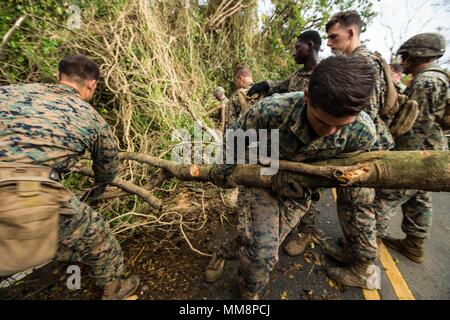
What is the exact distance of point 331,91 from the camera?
1044 millimetres

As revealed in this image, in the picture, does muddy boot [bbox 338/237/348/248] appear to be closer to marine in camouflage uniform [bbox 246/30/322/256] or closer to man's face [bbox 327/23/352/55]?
marine in camouflage uniform [bbox 246/30/322/256]

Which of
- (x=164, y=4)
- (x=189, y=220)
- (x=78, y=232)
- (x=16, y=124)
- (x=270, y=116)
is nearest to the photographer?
(x=16, y=124)

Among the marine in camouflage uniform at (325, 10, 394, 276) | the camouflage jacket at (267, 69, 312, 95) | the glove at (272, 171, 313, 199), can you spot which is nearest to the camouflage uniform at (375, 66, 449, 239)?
the marine in camouflage uniform at (325, 10, 394, 276)

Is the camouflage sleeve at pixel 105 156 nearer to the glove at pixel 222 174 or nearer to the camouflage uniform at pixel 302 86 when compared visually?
the glove at pixel 222 174

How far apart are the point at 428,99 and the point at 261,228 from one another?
1.91 meters

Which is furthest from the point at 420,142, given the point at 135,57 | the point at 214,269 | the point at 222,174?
the point at 135,57

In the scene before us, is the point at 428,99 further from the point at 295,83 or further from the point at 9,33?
the point at 9,33

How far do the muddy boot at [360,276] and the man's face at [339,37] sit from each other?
2031 mm

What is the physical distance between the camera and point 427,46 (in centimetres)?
200

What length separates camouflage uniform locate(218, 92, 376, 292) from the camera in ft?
4.39

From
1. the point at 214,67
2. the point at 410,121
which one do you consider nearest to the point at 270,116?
the point at 410,121

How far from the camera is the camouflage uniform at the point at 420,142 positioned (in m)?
1.89
